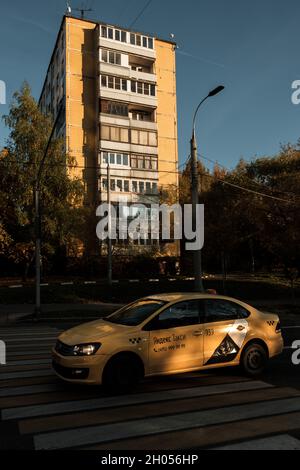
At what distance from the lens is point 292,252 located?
81.7 ft

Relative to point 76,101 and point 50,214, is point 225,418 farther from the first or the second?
point 76,101

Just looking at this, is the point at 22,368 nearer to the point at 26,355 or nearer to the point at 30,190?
the point at 26,355

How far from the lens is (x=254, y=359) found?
7.98 meters

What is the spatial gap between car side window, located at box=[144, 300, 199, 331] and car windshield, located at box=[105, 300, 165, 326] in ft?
0.57

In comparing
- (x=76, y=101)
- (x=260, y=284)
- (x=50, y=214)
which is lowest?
(x=260, y=284)

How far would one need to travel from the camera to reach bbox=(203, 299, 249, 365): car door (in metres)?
7.52

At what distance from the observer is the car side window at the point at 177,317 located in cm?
716

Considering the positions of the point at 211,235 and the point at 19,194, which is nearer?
the point at 19,194

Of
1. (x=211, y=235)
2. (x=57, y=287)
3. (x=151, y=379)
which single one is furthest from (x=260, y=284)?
(x=151, y=379)

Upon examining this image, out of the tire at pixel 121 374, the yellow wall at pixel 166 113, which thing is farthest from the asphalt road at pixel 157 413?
the yellow wall at pixel 166 113

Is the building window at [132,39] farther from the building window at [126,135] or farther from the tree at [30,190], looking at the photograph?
the tree at [30,190]

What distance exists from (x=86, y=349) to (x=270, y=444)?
288cm

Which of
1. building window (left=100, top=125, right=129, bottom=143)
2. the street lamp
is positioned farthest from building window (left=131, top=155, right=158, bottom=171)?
the street lamp
